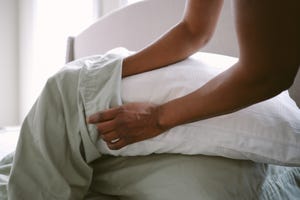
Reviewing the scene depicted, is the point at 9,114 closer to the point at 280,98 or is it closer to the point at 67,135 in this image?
the point at 67,135

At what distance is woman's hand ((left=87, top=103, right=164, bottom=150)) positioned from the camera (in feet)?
1.85

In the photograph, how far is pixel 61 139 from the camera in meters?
0.58

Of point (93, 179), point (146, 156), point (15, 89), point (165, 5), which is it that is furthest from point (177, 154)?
point (15, 89)

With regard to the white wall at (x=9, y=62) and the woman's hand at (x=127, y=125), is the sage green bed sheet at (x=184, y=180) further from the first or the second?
the white wall at (x=9, y=62)

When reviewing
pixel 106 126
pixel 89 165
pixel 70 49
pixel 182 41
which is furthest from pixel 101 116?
pixel 70 49

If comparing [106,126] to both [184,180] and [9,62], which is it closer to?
[184,180]

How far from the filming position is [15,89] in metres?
2.90

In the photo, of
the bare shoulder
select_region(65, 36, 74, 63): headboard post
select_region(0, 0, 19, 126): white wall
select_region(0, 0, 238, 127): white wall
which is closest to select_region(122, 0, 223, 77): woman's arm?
the bare shoulder

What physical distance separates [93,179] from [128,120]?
168 mm

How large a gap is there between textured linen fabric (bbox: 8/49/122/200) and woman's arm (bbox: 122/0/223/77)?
7cm

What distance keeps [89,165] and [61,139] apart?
9 cm

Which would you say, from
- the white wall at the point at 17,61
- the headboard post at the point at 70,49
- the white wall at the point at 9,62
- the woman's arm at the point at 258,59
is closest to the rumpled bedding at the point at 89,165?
the woman's arm at the point at 258,59

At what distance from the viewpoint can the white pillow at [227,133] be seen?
1.79ft

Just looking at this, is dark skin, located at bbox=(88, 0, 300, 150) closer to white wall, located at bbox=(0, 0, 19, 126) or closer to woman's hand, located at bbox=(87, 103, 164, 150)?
woman's hand, located at bbox=(87, 103, 164, 150)
